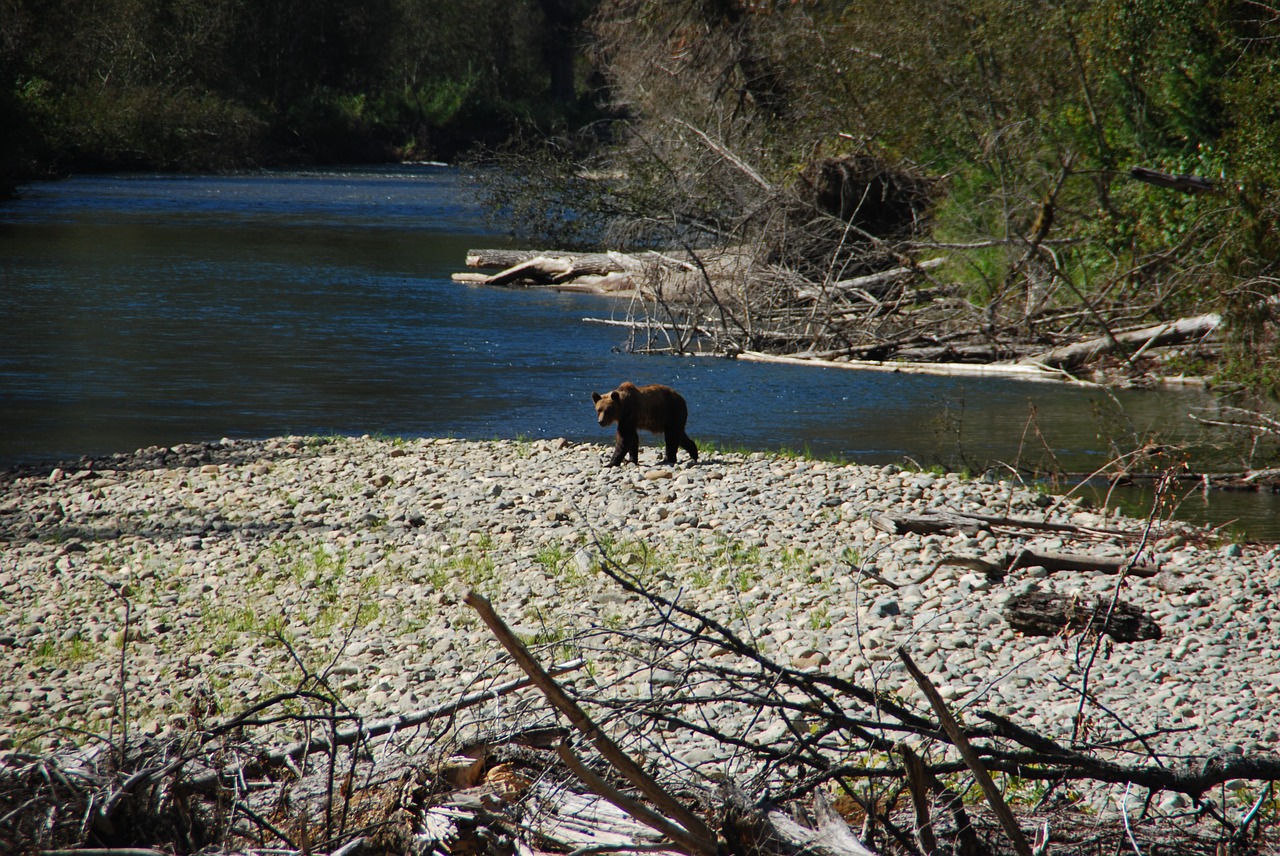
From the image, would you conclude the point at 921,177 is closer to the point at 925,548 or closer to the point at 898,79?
the point at 898,79

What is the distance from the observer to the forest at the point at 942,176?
47.4 feet

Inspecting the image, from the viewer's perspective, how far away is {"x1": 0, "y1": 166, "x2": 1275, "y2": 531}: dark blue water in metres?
12.6

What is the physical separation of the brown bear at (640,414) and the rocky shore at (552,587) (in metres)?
0.39

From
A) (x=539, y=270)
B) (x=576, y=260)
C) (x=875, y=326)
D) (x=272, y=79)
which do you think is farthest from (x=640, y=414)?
(x=272, y=79)

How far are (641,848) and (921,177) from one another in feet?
65.5

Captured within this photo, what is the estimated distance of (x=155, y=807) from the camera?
279cm

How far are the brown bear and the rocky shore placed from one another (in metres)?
0.39

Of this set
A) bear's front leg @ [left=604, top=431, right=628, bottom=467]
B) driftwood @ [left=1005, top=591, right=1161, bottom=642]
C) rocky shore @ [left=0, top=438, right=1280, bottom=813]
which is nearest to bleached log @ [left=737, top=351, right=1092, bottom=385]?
rocky shore @ [left=0, top=438, right=1280, bottom=813]

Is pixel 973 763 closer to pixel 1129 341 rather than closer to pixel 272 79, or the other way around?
pixel 1129 341

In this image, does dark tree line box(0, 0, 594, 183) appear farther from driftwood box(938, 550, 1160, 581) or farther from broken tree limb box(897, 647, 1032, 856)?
broken tree limb box(897, 647, 1032, 856)

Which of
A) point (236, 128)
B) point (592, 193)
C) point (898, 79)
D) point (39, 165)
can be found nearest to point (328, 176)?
point (236, 128)

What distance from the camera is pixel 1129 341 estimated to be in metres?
15.5

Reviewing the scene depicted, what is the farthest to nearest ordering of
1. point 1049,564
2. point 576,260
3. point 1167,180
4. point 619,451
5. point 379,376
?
point 576,260, point 379,376, point 1167,180, point 619,451, point 1049,564

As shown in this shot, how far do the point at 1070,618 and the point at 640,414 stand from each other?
4651 millimetres
